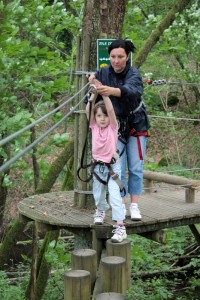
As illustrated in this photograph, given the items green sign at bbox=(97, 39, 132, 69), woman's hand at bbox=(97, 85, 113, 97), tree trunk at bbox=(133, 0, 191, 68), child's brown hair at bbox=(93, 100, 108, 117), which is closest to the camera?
woman's hand at bbox=(97, 85, 113, 97)

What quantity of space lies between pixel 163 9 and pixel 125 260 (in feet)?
45.4

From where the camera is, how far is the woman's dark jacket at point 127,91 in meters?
3.95

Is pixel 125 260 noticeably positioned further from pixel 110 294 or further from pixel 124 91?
pixel 124 91

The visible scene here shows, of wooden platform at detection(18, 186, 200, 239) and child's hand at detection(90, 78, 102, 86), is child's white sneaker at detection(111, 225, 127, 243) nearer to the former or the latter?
wooden platform at detection(18, 186, 200, 239)

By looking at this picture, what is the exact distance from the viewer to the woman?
3951mm

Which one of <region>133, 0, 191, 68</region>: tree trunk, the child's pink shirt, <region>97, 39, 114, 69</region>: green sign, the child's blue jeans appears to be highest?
<region>133, 0, 191, 68</region>: tree trunk

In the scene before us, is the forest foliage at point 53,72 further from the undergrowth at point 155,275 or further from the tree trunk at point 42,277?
the undergrowth at point 155,275

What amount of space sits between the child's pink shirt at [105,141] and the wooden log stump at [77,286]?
105 centimetres

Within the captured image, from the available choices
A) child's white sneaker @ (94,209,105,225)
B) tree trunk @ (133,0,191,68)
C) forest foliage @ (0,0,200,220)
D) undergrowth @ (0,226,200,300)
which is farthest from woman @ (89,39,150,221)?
tree trunk @ (133,0,191,68)

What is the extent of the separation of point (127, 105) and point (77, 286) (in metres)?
1.50

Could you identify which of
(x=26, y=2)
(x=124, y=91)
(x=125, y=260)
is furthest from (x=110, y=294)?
(x=26, y=2)

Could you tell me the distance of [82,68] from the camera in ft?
15.5

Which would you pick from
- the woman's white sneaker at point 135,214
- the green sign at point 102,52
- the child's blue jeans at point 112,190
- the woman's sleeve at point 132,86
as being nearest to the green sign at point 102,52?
the green sign at point 102,52

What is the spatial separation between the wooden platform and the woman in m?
0.22
